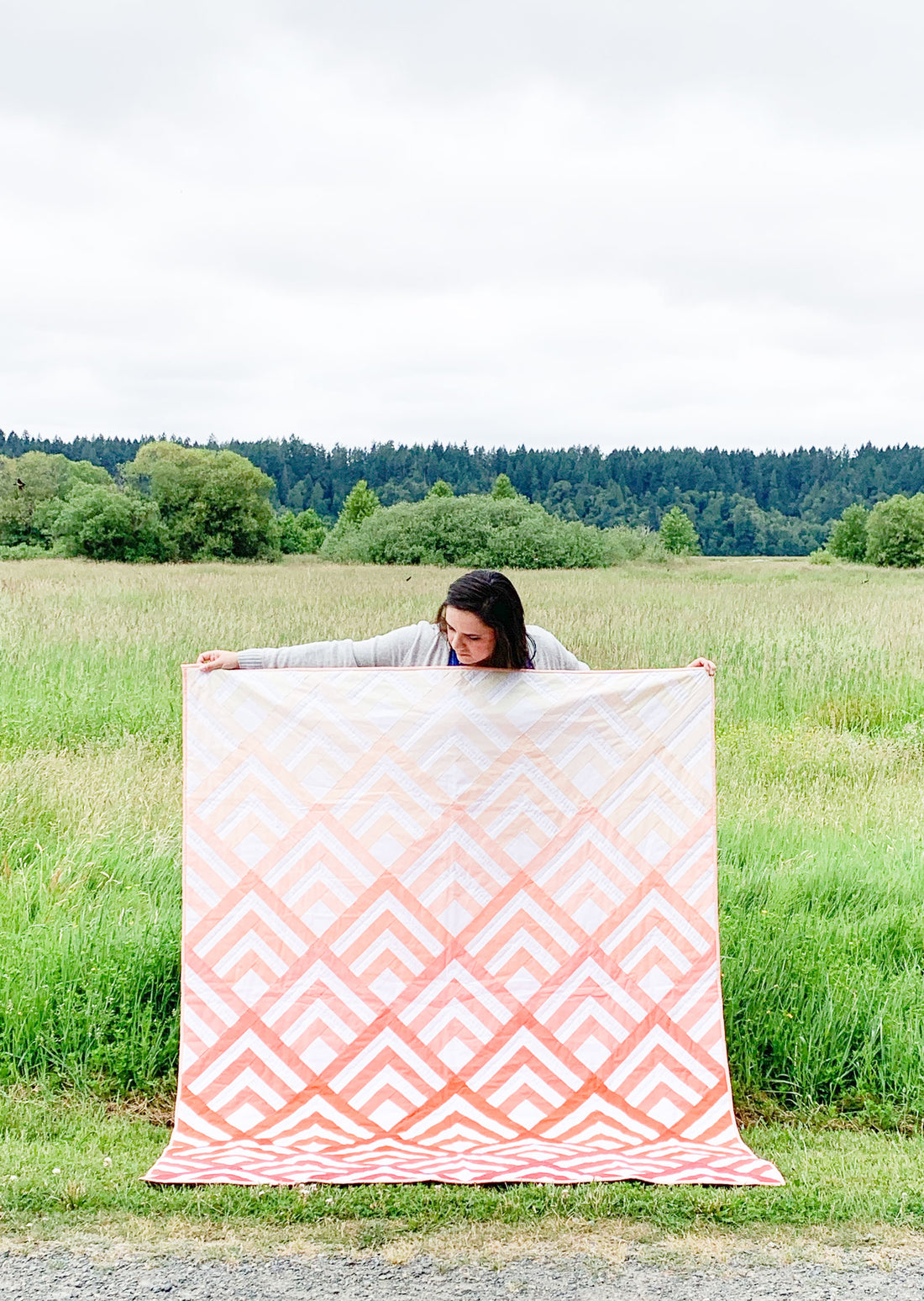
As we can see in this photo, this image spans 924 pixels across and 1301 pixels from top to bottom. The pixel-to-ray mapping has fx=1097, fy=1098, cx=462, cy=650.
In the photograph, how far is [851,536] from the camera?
9188cm

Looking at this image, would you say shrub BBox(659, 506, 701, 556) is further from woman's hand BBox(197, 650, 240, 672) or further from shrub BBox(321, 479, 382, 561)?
woman's hand BBox(197, 650, 240, 672)

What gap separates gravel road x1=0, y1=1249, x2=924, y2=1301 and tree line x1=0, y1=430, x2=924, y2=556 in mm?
81815

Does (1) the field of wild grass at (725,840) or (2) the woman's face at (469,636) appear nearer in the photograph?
(2) the woman's face at (469,636)

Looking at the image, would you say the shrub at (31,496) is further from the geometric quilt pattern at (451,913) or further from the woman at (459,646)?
the geometric quilt pattern at (451,913)

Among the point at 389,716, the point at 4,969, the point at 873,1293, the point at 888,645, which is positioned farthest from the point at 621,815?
the point at 888,645

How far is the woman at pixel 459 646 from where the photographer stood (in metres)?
4.18

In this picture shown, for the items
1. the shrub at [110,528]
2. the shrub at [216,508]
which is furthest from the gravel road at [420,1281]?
the shrub at [216,508]

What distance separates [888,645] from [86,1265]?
41.9ft

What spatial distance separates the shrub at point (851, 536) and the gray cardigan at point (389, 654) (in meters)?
89.2

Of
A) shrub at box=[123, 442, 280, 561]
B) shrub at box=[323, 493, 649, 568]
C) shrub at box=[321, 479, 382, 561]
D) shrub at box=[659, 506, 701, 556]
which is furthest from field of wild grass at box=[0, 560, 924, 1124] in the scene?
shrub at box=[659, 506, 701, 556]

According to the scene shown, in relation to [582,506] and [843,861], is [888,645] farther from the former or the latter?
[582,506]

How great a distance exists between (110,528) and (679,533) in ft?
146

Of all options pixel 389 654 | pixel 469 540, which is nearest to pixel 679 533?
pixel 469 540

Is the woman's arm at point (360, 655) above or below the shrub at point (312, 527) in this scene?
below
